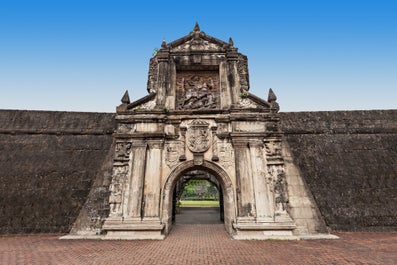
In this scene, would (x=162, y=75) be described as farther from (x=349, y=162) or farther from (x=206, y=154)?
(x=349, y=162)

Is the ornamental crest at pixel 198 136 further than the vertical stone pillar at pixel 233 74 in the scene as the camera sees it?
No

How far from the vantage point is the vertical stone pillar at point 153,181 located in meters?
9.09

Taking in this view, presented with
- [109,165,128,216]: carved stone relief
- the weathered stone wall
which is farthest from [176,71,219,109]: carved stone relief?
the weathered stone wall

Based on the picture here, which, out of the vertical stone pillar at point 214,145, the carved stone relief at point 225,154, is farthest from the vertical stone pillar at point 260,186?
the vertical stone pillar at point 214,145

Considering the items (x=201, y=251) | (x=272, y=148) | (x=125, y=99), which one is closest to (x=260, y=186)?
(x=272, y=148)

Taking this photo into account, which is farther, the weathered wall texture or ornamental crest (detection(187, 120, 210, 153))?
ornamental crest (detection(187, 120, 210, 153))

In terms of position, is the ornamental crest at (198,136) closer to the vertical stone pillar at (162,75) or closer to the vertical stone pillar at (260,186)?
the vertical stone pillar at (162,75)

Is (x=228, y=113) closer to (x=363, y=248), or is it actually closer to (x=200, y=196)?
(x=363, y=248)

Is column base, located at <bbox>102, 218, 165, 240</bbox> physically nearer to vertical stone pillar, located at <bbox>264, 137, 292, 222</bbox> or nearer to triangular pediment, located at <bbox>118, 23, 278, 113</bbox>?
vertical stone pillar, located at <bbox>264, 137, 292, 222</bbox>

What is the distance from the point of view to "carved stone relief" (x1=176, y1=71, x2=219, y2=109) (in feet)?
37.1

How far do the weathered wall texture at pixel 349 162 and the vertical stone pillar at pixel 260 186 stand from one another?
266 cm

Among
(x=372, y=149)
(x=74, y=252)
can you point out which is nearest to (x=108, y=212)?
(x=74, y=252)

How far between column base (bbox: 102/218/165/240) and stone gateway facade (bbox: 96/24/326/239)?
0.04 meters

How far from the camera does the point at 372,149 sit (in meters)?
12.1
